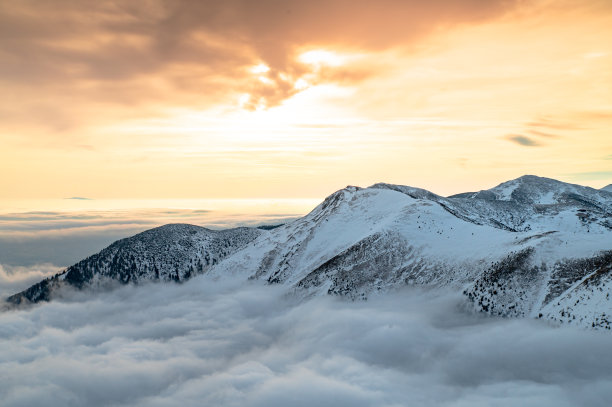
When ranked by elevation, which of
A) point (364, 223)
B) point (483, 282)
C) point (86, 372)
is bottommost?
point (86, 372)

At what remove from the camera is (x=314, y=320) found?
429ft

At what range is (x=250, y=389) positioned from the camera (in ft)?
368

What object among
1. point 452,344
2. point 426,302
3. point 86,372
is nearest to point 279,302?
point 426,302

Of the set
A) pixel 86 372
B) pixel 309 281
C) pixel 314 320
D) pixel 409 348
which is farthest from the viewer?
pixel 86 372

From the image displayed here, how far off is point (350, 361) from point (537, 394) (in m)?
50.6

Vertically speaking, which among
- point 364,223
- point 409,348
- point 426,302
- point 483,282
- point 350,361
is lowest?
point 350,361

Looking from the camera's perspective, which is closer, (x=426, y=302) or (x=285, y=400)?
(x=285, y=400)

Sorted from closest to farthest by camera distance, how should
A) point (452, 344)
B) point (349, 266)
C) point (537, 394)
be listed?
point (537, 394) → point (452, 344) → point (349, 266)

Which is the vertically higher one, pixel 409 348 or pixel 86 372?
pixel 409 348

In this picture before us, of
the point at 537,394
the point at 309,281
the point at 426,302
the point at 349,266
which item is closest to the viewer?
the point at 537,394

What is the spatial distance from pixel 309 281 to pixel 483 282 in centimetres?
7802

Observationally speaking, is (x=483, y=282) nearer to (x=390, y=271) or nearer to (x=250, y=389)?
(x=390, y=271)

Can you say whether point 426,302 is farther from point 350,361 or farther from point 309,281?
point 309,281

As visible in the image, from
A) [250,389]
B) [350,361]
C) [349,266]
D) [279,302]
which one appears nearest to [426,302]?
[350,361]
